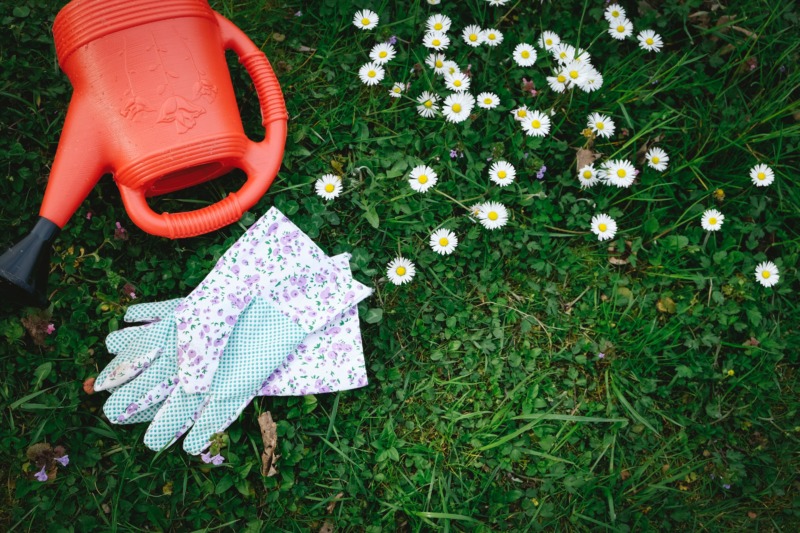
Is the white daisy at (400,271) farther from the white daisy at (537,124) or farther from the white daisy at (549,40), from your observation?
the white daisy at (549,40)

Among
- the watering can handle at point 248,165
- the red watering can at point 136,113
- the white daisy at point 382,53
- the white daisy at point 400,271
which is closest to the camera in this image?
the red watering can at point 136,113

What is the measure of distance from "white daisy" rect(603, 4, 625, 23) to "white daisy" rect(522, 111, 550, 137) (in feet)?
1.57

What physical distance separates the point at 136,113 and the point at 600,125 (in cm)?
149

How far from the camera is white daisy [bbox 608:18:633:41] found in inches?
82.5

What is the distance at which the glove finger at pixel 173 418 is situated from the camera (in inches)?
68.6

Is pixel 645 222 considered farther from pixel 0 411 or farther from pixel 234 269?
pixel 0 411

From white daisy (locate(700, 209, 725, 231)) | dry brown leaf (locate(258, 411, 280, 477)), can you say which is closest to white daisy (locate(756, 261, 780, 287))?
white daisy (locate(700, 209, 725, 231))

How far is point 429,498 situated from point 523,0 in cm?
177

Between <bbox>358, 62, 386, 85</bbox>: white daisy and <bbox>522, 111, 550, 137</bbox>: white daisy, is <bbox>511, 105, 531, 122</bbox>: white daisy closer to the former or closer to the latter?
<bbox>522, 111, 550, 137</bbox>: white daisy

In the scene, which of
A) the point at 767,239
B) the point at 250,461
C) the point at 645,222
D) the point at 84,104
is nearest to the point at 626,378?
the point at 645,222

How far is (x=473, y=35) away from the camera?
6.80 ft

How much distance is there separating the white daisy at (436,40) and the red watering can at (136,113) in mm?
709

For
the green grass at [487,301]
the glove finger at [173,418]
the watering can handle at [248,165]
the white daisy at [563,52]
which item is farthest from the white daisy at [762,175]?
the glove finger at [173,418]

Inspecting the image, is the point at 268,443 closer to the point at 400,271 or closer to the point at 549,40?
the point at 400,271
